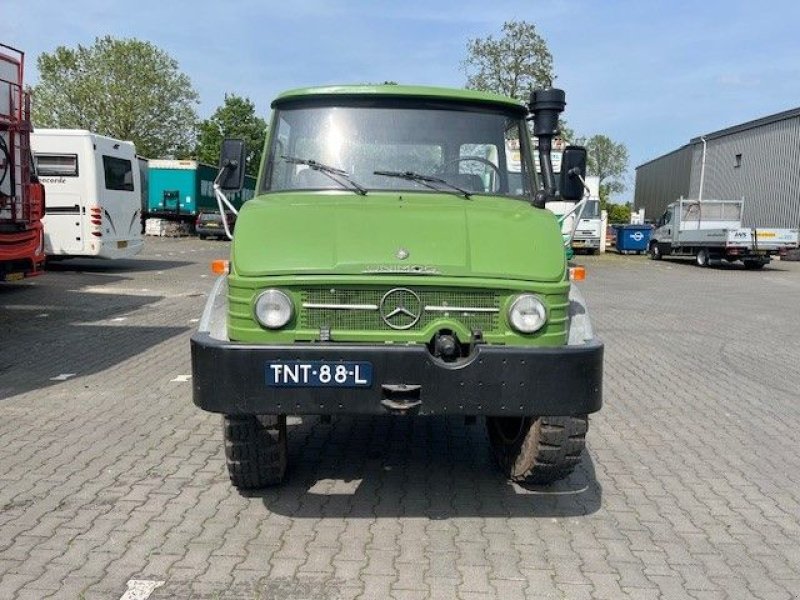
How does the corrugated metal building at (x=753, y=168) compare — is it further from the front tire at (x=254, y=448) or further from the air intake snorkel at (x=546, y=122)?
the front tire at (x=254, y=448)

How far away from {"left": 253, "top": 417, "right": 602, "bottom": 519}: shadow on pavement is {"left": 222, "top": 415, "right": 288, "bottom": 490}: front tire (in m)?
0.18

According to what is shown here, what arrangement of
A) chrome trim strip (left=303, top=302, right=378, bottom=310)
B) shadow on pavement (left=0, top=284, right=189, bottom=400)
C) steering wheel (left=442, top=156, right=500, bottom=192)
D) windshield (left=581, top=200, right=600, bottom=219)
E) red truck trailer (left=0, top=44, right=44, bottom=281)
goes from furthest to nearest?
windshield (left=581, top=200, right=600, bottom=219) → red truck trailer (left=0, top=44, right=44, bottom=281) → shadow on pavement (left=0, top=284, right=189, bottom=400) → steering wheel (left=442, top=156, right=500, bottom=192) → chrome trim strip (left=303, top=302, right=378, bottom=310)

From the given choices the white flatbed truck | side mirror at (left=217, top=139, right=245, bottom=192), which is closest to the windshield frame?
side mirror at (left=217, top=139, right=245, bottom=192)

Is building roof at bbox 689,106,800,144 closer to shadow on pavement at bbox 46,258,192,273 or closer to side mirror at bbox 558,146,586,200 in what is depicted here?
shadow on pavement at bbox 46,258,192,273

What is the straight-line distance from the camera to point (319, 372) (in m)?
3.86

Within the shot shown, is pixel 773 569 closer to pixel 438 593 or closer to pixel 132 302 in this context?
pixel 438 593

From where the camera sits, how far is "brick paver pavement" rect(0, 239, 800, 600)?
370cm

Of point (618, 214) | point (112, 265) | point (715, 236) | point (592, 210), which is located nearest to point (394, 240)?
point (112, 265)

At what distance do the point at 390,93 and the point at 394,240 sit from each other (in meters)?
1.37

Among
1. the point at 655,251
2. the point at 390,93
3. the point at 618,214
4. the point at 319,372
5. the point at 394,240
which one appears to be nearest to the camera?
the point at 319,372

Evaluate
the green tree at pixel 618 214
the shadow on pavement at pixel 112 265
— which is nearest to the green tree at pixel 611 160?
the green tree at pixel 618 214

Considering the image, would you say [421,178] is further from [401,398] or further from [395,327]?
[401,398]

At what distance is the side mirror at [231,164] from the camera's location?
215 inches

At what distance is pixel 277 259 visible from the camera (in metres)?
4.03
